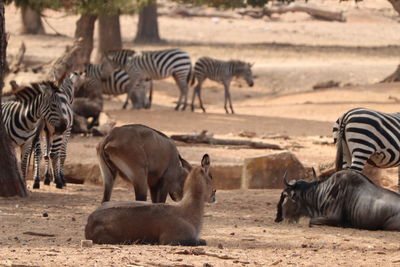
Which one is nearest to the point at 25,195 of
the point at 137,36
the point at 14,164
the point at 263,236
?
the point at 14,164

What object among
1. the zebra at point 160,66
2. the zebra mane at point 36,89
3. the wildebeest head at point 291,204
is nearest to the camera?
the wildebeest head at point 291,204

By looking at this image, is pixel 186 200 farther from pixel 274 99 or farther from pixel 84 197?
pixel 274 99

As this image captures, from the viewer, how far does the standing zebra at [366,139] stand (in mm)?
12445

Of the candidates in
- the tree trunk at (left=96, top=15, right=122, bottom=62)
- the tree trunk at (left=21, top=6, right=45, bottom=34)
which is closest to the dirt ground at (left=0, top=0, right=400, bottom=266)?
the tree trunk at (left=21, top=6, right=45, bottom=34)

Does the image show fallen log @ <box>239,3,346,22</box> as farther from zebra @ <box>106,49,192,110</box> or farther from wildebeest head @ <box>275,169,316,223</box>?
wildebeest head @ <box>275,169,316,223</box>

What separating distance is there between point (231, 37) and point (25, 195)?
3603 cm

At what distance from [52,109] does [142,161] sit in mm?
3353

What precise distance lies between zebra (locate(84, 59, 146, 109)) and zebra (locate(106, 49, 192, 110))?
360 millimetres

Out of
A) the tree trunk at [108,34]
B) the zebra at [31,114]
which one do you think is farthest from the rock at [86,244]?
the tree trunk at [108,34]

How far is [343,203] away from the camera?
35.9 feet

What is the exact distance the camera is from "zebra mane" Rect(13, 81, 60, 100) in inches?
552

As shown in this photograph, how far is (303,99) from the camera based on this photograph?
29.0 m

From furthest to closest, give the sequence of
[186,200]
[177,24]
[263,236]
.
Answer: [177,24] → [263,236] → [186,200]

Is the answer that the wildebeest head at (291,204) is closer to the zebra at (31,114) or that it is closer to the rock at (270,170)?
the rock at (270,170)
